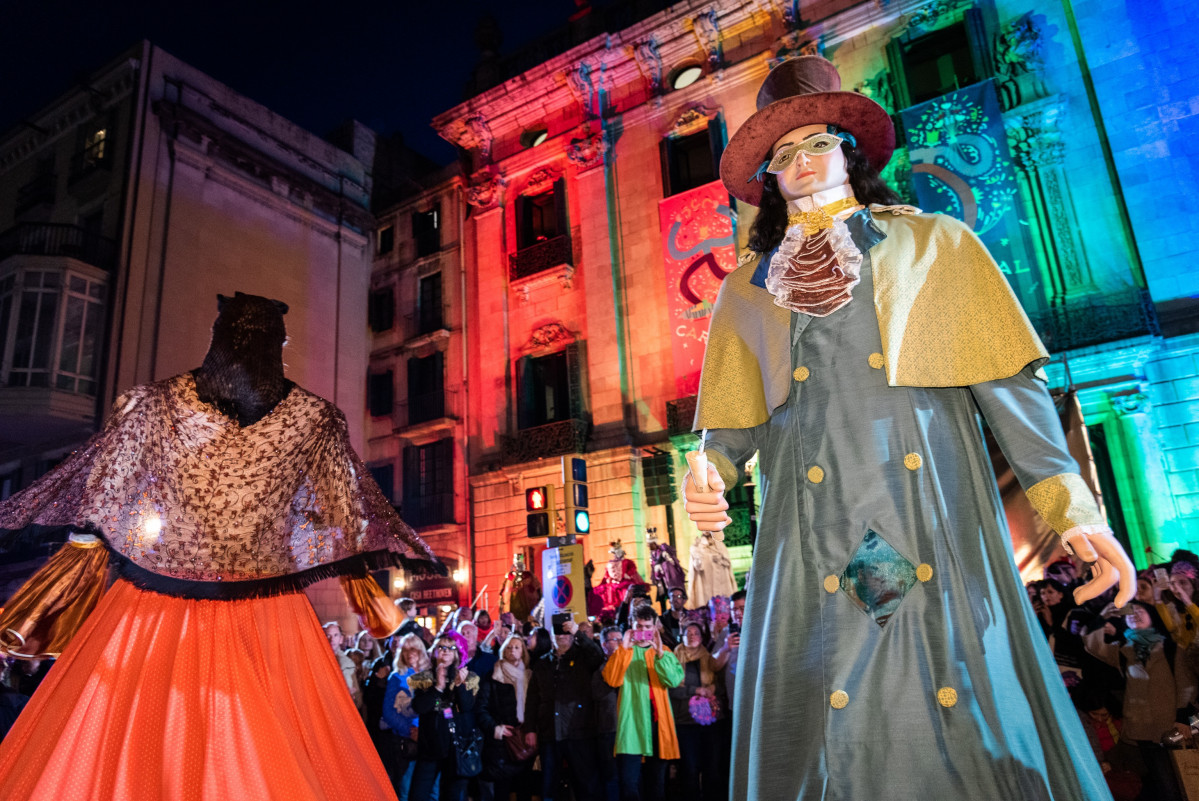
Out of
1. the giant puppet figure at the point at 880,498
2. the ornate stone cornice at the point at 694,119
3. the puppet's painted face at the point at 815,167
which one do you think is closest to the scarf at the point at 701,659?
the giant puppet figure at the point at 880,498

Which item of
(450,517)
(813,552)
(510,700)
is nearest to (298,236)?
(450,517)

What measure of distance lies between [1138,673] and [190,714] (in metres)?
6.66

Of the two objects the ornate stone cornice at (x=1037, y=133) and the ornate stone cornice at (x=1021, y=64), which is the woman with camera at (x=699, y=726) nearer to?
the ornate stone cornice at (x=1037, y=133)

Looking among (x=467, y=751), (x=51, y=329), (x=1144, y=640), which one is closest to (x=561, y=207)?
(x=51, y=329)

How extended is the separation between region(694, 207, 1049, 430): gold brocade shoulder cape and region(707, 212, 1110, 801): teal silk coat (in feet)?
0.20

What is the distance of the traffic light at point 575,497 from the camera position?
13742mm

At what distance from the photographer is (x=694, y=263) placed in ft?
56.2

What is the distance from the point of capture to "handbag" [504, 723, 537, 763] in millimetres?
8070

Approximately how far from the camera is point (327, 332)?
2261cm

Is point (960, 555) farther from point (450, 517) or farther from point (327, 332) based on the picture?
point (327, 332)

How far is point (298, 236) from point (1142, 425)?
65.6 ft

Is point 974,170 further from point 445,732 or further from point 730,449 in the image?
point 730,449

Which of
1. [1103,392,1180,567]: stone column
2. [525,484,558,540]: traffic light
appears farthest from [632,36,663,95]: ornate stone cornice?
[1103,392,1180,567]: stone column

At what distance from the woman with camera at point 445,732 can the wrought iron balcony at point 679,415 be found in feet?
30.3
